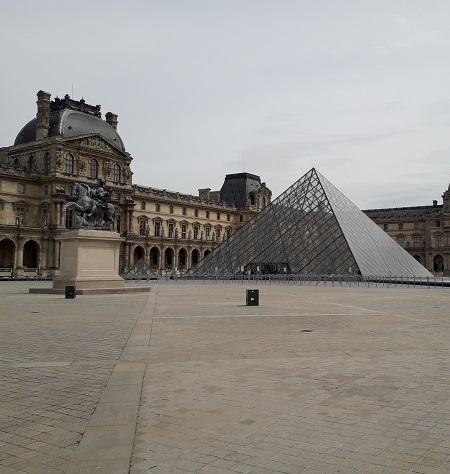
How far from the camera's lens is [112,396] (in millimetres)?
5598

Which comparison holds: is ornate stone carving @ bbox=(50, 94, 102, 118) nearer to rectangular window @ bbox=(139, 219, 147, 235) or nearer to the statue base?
rectangular window @ bbox=(139, 219, 147, 235)

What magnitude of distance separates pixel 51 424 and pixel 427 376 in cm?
451

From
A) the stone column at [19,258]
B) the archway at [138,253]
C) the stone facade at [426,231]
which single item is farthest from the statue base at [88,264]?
the stone facade at [426,231]

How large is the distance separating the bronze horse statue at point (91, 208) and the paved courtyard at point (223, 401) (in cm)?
1500

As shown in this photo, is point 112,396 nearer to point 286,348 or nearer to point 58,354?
point 58,354

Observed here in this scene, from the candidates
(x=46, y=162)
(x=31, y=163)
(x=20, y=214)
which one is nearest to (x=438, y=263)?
(x=46, y=162)

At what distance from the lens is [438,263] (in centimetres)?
9644

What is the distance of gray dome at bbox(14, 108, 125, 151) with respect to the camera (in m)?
61.4

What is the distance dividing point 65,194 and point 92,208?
1406 inches

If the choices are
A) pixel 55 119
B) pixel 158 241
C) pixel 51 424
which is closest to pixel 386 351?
pixel 51 424

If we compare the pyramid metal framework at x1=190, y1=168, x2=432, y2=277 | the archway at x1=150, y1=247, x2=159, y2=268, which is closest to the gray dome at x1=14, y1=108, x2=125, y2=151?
the archway at x1=150, y1=247, x2=159, y2=268

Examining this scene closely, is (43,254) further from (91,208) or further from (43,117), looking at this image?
(91,208)

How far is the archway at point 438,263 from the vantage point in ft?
314

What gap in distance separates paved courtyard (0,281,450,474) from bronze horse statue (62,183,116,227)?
49.2 feet
